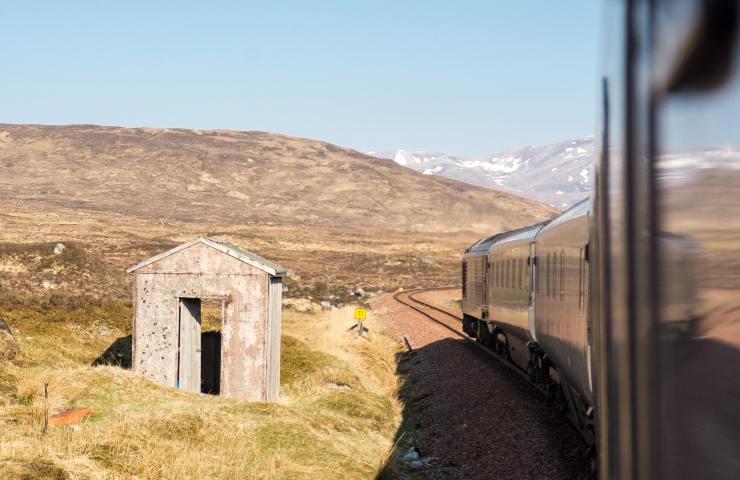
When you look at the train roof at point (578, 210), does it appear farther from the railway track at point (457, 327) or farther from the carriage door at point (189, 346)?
the carriage door at point (189, 346)

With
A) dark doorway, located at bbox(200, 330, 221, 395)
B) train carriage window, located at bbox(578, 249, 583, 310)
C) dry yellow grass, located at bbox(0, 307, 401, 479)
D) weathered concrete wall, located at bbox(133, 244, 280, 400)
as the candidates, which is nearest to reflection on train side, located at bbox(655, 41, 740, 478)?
train carriage window, located at bbox(578, 249, 583, 310)

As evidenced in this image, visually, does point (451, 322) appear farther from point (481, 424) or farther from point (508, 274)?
point (481, 424)

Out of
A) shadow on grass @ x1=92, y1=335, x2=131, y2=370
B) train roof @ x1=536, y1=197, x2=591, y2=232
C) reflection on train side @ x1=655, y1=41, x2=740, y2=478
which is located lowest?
shadow on grass @ x1=92, y1=335, x2=131, y2=370

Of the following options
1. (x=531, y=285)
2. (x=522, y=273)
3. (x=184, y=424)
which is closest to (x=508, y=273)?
(x=522, y=273)

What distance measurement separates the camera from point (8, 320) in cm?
2648

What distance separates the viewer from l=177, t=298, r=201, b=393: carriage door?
20.8 metres

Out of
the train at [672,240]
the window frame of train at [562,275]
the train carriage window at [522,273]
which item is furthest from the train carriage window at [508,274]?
the train at [672,240]

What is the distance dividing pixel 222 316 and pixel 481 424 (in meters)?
6.89

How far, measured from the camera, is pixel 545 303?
14312 mm

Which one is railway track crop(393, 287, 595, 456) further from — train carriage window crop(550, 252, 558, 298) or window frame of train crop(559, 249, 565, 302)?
train carriage window crop(550, 252, 558, 298)

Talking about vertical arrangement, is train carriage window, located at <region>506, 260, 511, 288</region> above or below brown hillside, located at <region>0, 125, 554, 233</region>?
below

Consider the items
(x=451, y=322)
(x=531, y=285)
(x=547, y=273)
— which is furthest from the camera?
(x=451, y=322)

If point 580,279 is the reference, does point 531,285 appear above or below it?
below

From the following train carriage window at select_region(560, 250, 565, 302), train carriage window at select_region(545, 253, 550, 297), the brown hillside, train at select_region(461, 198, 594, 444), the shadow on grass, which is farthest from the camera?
the brown hillside
